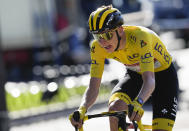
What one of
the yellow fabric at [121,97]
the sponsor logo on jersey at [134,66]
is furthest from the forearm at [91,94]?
the sponsor logo on jersey at [134,66]

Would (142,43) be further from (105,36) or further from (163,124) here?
(163,124)

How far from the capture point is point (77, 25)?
23.0 metres

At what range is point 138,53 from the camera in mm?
5641

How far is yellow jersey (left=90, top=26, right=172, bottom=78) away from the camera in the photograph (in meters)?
5.40

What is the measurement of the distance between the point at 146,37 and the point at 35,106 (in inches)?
358

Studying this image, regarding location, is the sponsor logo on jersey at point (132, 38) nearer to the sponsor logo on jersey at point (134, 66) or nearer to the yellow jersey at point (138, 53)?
the yellow jersey at point (138, 53)

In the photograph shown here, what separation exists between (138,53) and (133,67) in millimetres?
387

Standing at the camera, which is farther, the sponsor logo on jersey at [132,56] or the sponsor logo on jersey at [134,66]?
the sponsor logo on jersey at [134,66]

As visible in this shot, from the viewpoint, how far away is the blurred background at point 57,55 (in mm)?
13281

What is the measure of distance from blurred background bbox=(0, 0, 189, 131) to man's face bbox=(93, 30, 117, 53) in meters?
3.53

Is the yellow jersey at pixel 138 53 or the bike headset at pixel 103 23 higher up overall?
the bike headset at pixel 103 23

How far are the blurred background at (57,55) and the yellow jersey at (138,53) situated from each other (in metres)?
3.10

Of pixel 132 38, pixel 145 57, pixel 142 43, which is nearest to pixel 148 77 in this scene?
pixel 145 57

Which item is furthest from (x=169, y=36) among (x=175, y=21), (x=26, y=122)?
(x=26, y=122)
